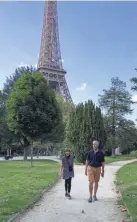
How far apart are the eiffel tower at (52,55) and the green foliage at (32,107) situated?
149ft

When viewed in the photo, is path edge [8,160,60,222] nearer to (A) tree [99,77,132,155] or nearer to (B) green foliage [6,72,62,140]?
(B) green foliage [6,72,62,140]

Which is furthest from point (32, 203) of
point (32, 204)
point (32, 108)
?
point (32, 108)

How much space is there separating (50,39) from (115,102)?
1171 inches

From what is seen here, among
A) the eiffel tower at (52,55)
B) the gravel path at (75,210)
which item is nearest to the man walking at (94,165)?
the gravel path at (75,210)

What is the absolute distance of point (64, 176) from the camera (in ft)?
42.5

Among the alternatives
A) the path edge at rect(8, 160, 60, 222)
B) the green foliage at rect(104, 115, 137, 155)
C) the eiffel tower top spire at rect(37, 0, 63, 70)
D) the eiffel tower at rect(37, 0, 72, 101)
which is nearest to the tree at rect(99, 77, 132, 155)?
the green foliage at rect(104, 115, 137, 155)

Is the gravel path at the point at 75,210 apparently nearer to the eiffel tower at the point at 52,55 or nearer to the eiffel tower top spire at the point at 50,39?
the eiffel tower at the point at 52,55

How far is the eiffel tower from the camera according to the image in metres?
81.4

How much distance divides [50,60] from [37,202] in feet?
248

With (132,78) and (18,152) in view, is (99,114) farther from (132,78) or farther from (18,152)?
(18,152)

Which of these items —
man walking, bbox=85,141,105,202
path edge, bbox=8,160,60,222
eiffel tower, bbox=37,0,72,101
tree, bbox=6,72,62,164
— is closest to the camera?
path edge, bbox=8,160,60,222

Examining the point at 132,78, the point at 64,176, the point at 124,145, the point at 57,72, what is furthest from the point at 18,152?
the point at 64,176

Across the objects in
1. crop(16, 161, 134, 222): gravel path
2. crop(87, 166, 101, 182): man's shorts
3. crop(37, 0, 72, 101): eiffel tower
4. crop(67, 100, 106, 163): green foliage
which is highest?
crop(37, 0, 72, 101): eiffel tower

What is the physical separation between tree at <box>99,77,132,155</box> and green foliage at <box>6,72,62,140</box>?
33.8 meters
